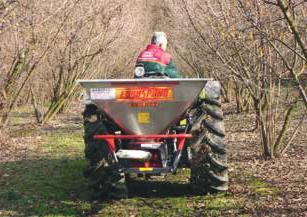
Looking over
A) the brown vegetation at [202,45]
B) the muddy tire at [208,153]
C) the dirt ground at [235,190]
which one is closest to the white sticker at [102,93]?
the muddy tire at [208,153]

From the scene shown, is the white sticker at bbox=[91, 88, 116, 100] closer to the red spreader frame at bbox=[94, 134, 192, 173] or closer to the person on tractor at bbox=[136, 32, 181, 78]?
the red spreader frame at bbox=[94, 134, 192, 173]

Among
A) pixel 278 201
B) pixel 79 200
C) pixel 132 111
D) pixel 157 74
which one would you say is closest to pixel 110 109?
pixel 132 111

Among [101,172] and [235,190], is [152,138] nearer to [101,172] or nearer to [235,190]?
[101,172]

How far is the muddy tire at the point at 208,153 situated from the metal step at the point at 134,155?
70cm

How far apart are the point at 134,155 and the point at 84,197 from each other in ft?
4.26

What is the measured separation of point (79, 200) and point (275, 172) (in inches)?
124

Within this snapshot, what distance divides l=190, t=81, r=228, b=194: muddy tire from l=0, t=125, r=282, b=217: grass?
7.0 inches

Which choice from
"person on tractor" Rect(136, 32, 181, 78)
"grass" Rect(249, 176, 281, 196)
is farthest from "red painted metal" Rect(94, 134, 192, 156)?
"grass" Rect(249, 176, 281, 196)

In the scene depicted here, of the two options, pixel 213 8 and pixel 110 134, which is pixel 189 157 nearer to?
pixel 110 134

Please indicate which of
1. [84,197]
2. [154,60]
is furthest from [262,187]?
[84,197]

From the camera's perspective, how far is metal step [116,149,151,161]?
20.5ft

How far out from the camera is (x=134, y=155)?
627cm

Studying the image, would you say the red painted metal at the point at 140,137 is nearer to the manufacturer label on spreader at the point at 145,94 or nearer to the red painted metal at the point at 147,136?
the red painted metal at the point at 147,136

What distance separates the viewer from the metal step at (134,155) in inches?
247
